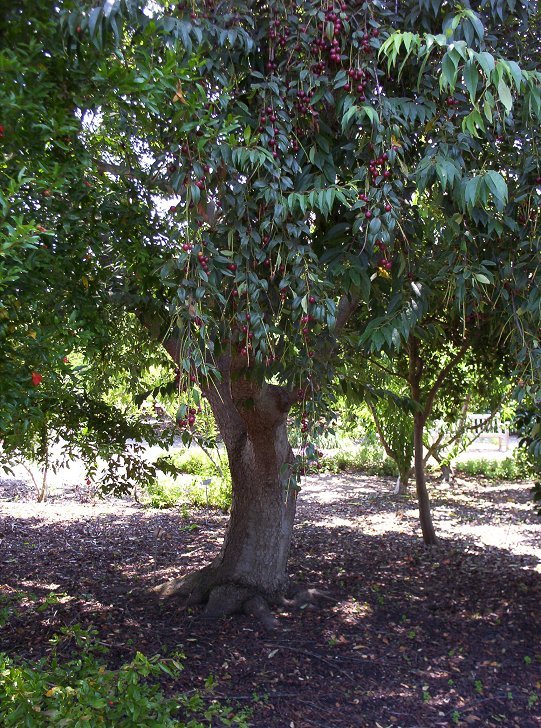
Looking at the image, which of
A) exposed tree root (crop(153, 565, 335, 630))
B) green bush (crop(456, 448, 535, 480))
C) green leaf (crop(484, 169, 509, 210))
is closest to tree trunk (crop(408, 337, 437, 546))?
exposed tree root (crop(153, 565, 335, 630))

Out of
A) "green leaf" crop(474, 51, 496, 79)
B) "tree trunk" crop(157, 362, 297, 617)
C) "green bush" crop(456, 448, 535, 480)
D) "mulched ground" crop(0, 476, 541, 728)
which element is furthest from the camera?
"green bush" crop(456, 448, 535, 480)

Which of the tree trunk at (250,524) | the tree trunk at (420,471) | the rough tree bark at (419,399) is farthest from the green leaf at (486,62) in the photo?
the tree trunk at (420,471)

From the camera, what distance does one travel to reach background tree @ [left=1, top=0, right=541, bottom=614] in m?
2.21

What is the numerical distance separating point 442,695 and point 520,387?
72.7 inches

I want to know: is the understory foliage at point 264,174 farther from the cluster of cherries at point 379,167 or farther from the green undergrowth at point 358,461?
the green undergrowth at point 358,461

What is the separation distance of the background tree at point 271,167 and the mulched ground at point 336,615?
4.83ft

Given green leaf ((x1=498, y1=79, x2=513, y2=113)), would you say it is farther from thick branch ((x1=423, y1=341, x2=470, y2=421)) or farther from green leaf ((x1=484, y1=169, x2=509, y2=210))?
thick branch ((x1=423, y1=341, x2=470, y2=421))

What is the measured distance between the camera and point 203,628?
14.3ft

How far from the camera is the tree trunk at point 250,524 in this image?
4.64 meters

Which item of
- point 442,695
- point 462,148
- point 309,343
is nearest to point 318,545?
point 442,695

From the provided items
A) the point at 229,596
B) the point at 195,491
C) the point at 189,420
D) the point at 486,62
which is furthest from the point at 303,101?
the point at 195,491

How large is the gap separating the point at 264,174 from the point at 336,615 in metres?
3.21

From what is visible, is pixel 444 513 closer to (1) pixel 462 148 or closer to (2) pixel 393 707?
(2) pixel 393 707

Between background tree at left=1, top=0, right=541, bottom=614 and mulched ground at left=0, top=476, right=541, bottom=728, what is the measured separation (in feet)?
4.83
